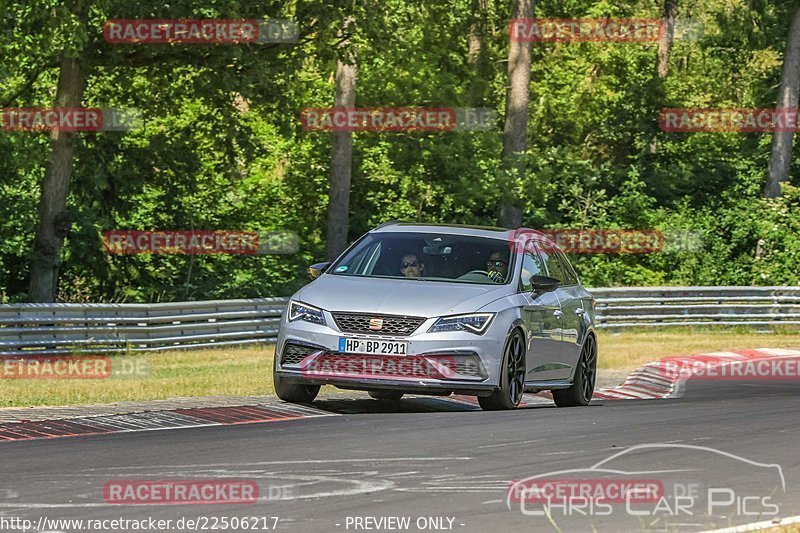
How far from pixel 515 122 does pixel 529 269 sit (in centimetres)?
2483

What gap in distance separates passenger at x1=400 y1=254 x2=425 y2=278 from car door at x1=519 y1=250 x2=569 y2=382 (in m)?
0.95

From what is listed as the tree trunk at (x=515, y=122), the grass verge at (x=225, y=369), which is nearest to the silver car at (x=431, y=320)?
the grass verge at (x=225, y=369)

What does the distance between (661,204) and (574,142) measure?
1316 cm

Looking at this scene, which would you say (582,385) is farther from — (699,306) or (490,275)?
(699,306)

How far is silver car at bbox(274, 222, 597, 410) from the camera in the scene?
12.9 meters

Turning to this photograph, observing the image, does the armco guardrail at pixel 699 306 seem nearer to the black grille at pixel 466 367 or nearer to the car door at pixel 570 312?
the car door at pixel 570 312

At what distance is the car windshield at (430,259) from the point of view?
14.1 m

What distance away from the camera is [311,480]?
29.2ft

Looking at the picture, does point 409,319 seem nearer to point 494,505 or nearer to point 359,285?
point 359,285

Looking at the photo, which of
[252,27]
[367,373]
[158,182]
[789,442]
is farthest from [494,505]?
[158,182]

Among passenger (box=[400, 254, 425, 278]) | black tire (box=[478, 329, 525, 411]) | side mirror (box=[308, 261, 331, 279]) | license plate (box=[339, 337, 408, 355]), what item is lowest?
black tire (box=[478, 329, 525, 411])

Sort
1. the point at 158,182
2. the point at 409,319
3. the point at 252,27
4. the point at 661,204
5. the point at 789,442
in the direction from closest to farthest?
the point at 789,442, the point at 409,319, the point at 252,27, the point at 158,182, the point at 661,204

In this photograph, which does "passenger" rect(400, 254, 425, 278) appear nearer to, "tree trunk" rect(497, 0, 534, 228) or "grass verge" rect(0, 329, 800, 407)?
"grass verge" rect(0, 329, 800, 407)

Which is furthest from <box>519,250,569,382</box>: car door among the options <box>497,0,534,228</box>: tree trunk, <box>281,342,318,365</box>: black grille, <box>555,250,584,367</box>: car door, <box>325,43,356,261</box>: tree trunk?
<box>497,0,534,228</box>: tree trunk
